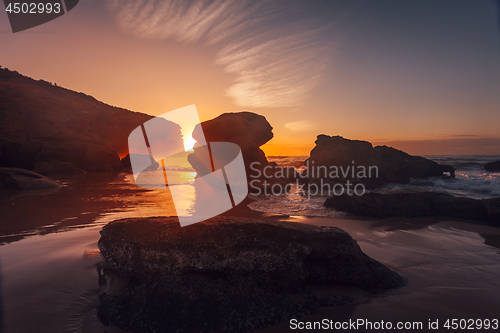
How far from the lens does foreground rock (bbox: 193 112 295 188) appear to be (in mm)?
17391

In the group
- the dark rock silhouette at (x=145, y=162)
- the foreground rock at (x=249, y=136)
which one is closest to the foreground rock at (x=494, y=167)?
the foreground rock at (x=249, y=136)

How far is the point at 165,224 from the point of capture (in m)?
2.56

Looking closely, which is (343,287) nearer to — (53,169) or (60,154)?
(53,169)

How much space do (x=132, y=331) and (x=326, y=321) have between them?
1746mm

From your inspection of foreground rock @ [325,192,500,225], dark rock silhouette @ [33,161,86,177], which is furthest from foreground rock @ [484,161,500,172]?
dark rock silhouette @ [33,161,86,177]

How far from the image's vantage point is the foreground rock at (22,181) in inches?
389

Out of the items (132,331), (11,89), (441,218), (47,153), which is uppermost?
(11,89)

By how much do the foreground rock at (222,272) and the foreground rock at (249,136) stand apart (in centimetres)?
1308

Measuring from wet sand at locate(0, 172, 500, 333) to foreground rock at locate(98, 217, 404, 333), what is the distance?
0.16m

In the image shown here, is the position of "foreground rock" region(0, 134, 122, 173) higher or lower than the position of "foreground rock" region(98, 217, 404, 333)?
higher

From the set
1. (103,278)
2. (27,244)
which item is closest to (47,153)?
(27,244)

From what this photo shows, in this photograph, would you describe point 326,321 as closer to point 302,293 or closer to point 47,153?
point 302,293

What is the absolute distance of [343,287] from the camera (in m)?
2.61

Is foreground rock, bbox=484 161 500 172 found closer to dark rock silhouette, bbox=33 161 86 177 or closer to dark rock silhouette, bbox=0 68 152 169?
dark rock silhouette, bbox=33 161 86 177
